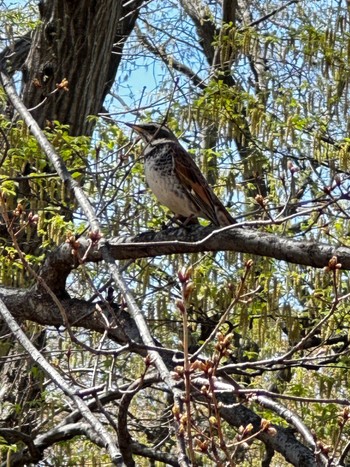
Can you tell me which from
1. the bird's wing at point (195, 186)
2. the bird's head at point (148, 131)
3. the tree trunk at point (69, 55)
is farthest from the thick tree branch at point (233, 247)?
the tree trunk at point (69, 55)

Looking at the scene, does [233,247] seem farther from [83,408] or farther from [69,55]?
[69,55]

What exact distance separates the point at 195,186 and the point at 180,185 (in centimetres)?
8

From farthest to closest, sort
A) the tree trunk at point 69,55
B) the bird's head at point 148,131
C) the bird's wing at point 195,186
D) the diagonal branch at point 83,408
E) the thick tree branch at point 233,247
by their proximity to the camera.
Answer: the tree trunk at point 69,55, the bird's head at point 148,131, the bird's wing at point 195,186, the thick tree branch at point 233,247, the diagonal branch at point 83,408

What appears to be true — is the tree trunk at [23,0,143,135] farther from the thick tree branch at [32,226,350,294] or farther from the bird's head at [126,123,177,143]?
the thick tree branch at [32,226,350,294]

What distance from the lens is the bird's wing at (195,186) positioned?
5703 mm

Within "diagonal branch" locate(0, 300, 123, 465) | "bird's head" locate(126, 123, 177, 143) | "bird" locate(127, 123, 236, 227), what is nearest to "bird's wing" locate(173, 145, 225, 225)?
"bird" locate(127, 123, 236, 227)

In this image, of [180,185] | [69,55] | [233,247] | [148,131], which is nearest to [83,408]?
[233,247]

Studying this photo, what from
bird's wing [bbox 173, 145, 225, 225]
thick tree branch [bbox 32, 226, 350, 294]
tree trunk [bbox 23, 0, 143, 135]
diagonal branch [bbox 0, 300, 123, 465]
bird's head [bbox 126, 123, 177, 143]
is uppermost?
tree trunk [bbox 23, 0, 143, 135]

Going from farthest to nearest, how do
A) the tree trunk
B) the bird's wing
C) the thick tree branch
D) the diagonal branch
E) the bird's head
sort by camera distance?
the tree trunk < the bird's head < the bird's wing < the thick tree branch < the diagonal branch

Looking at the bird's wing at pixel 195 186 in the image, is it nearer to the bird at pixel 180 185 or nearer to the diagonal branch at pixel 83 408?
the bird at pixel 180 185

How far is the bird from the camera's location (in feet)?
18.8

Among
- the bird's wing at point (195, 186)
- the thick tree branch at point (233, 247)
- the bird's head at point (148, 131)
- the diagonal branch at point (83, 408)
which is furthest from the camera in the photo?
the bird's head at point (148, 131)

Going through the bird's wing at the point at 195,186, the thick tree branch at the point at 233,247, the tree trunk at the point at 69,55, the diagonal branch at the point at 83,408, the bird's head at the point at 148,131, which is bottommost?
the diagonal branch at the point at 83,408

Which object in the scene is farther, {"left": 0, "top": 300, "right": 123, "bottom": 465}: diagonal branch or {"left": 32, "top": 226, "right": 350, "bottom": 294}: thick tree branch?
{"left": 32, "top": 226, "right": 350, "bottom": 294}: thick tree branch
